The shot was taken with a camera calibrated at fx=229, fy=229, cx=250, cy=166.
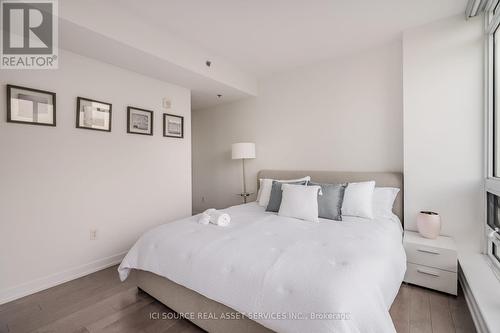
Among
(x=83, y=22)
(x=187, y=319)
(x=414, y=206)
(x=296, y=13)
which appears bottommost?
(x=187, y=319)

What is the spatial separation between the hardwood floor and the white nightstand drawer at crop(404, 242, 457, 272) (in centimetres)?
25

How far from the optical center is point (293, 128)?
11.7 ft

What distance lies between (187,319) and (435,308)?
76.2 inches

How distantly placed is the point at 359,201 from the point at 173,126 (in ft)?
8.62

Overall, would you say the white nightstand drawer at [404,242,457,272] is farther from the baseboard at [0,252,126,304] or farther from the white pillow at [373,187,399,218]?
the baseboard at [0,252,126,304]

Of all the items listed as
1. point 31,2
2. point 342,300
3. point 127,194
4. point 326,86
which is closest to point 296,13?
point 326,86

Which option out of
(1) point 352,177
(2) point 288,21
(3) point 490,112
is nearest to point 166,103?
(2) point 288,21

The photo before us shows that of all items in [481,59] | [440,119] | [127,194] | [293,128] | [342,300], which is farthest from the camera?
[293,128]

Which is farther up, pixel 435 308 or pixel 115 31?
pixel 115 31

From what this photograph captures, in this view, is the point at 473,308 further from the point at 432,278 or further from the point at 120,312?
the point at 120,312

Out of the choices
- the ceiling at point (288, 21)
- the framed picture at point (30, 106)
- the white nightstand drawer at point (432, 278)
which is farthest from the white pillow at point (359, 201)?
the framed picture at point (30, 106)

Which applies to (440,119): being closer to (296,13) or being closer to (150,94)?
(296,13)

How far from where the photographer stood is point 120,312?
181 centimetres

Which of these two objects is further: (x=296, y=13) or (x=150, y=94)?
(x=150, y=94)
